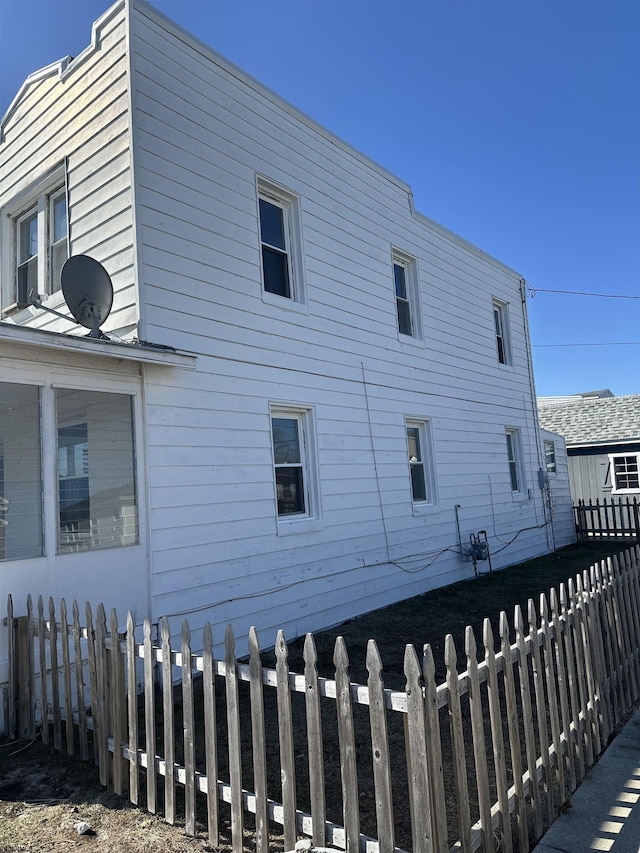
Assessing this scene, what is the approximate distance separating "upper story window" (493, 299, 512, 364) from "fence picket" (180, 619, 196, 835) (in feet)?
43.3

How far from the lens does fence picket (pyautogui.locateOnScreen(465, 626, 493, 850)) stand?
109 inches

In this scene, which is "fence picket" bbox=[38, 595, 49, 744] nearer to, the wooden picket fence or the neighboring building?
the wooden picket fence

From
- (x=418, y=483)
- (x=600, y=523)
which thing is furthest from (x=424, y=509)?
(x=600, y=523)

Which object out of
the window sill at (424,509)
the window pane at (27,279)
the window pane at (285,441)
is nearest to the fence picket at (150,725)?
the window pane at (285,441)

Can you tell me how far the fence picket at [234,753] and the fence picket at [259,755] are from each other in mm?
119

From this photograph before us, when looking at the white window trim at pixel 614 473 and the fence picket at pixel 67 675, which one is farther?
the white window trim at pixel 614 473

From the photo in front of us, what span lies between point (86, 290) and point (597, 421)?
78.5ft

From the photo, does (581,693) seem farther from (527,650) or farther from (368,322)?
(368,322)

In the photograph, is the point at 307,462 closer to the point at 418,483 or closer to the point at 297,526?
the point at 297,526

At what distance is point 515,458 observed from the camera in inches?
582

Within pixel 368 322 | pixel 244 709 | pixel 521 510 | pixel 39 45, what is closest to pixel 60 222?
pixel 39 45

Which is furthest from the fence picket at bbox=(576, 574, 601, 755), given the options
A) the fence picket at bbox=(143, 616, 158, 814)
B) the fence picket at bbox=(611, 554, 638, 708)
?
the fence picket at bbox=(143, 616, 158, 814)

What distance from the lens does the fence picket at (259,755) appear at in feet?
9.52

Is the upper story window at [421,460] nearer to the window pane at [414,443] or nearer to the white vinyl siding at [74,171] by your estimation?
the window pane at [414,443]
